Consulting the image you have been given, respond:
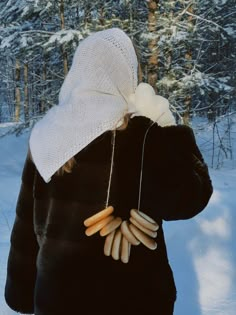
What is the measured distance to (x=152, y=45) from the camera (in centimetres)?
1070

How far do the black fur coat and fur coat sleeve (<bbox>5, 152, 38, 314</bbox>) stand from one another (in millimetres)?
56

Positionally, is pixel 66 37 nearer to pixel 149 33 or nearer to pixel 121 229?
pixel 149 33

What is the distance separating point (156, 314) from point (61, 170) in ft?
2.14

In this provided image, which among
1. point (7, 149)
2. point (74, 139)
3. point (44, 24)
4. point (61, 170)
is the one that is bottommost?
point (7, 149)

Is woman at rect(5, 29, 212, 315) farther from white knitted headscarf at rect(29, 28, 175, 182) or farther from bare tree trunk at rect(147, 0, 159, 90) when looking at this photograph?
bare tree trunk at rect(147, 0, 159, 90)

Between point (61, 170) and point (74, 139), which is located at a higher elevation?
point (74, 139)

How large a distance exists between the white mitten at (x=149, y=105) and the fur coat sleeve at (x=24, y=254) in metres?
0.47

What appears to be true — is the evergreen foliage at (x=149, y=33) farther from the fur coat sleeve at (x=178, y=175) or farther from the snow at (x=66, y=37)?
the fur coat sleeve at (x=178, y=175)

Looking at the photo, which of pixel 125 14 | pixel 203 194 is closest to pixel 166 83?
pixel 125 14

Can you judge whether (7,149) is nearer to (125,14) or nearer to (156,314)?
(125,14)

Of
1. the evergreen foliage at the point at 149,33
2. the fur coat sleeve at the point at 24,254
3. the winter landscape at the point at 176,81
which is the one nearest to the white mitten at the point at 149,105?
the winter landscape at the point at 176,81

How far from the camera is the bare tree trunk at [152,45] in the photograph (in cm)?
1049

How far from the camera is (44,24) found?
14.2m

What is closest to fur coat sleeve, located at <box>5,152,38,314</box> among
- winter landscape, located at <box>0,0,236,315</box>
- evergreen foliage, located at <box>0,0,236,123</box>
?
winter landscape, located at <box>0,0,236,315</box>
